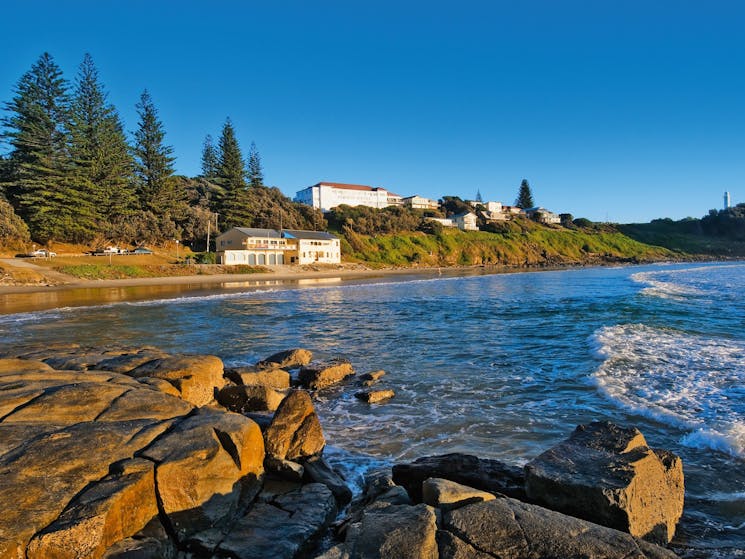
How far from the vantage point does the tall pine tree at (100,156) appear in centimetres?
6047

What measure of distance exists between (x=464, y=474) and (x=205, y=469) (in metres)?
3.05

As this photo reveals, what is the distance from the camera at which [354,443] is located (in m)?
7.39

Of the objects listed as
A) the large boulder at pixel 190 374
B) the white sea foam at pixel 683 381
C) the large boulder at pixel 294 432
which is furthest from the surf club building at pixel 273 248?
the large boulder at pixel 294 432

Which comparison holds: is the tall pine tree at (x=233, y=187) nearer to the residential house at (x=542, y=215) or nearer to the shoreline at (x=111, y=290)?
the shoreline at (x=111, y=290)

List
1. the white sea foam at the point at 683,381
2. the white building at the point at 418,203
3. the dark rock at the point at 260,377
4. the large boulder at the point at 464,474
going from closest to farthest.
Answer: the large boulder at the point at 464,474 → the white sea foam at the point at 683,381 → the dark rock at the point at 260,377 → the white building at the point at 418,203

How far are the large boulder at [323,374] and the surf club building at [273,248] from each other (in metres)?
55.9

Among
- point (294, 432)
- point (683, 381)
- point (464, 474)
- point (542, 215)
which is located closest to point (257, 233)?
point (683, 381)

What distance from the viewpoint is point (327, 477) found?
18.6 ft

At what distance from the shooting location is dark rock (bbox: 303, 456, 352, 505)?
5.41 m

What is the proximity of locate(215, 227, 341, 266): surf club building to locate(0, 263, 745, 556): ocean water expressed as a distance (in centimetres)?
3942

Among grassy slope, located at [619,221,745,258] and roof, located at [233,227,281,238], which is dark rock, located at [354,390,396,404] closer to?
roof, located at [233,227,281,238]

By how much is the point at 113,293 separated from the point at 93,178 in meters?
34.6

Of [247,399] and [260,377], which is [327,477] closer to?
[247,399]

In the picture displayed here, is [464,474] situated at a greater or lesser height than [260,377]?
greater
